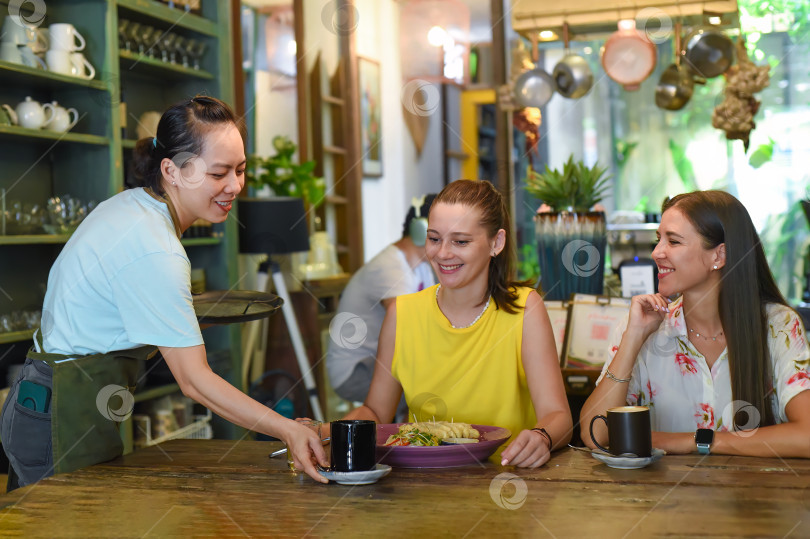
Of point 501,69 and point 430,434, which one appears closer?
point 430,434

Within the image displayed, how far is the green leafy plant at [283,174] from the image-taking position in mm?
4961

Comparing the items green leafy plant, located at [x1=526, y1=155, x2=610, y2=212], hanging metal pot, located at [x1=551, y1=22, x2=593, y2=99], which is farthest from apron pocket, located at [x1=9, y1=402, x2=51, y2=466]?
hanging metal pot, located at [x1=551, y1=22, x2=593, y2=99]

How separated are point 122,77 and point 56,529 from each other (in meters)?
3.24

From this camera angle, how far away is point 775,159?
674 cm

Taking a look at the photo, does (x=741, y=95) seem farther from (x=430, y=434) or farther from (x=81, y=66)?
(x=430, y=434)

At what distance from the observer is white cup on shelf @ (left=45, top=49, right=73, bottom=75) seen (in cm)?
338

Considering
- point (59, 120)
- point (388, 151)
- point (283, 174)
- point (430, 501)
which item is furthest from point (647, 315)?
point (388, 151)

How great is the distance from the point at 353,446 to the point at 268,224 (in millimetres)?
3037

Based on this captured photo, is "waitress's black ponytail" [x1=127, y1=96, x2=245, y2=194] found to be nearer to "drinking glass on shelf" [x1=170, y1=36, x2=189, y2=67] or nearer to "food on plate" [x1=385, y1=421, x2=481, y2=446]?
"food on plate" [x1=385, y1=421, x2=481, y2=446]

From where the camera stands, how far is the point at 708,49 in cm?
401

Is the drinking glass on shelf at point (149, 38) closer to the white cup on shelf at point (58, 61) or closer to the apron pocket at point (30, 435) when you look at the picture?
the white cup on shelf at point (58, 61)

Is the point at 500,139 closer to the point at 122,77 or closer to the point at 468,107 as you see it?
the point at 468,107

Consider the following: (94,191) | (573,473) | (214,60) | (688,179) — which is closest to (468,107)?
(688,179)

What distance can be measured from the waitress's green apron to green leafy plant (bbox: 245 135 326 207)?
3.08 meters
